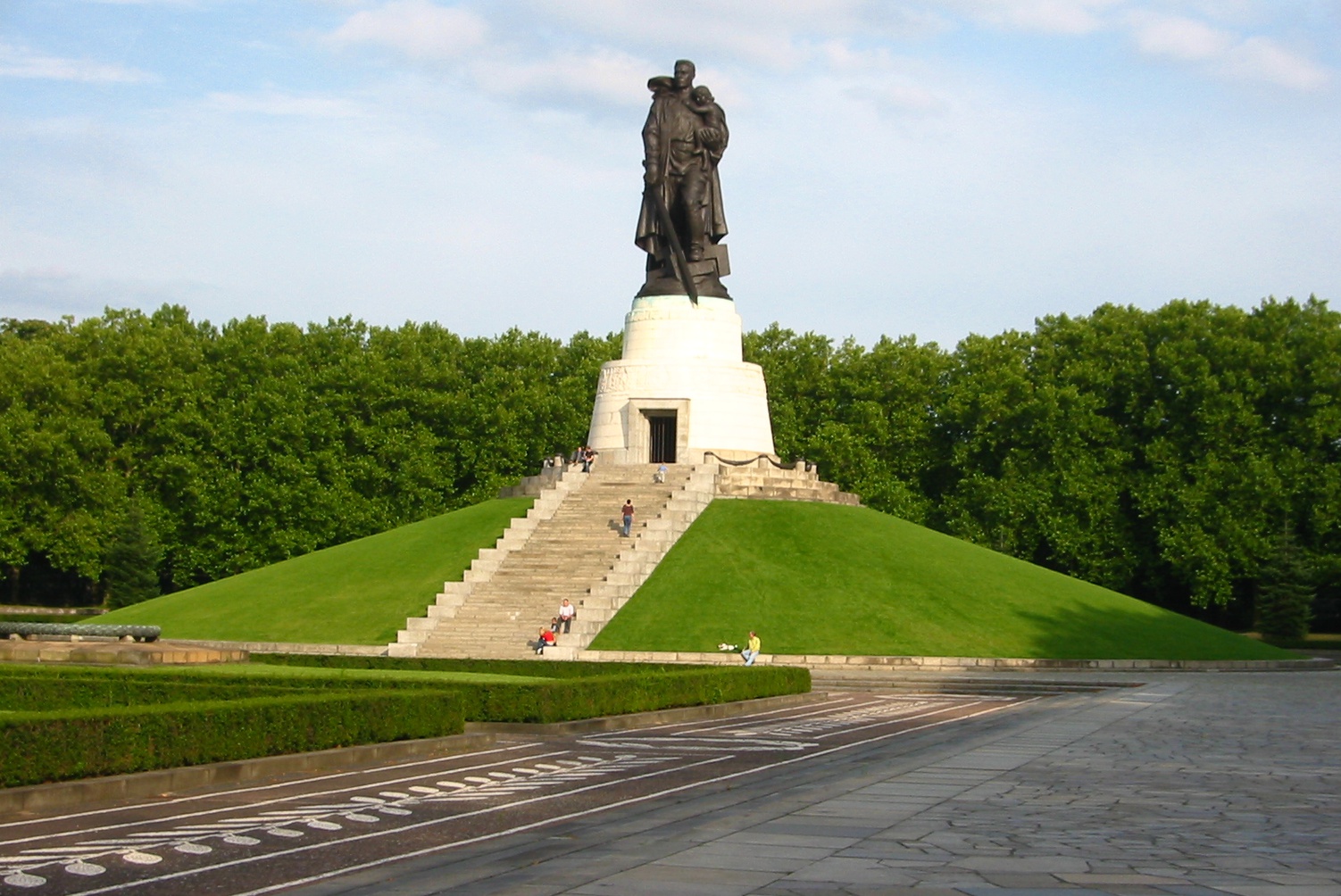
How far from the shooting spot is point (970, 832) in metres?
12.5

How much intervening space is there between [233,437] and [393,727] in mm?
49868

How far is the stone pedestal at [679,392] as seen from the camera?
50.2m

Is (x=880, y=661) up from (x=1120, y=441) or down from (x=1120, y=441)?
down

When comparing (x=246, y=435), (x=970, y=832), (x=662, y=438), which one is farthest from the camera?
(x=246, y=435)

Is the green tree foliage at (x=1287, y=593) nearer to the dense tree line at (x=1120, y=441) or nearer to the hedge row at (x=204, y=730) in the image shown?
the dense tree line at (x=1120, y=441)

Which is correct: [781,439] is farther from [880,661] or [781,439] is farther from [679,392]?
[880,661]

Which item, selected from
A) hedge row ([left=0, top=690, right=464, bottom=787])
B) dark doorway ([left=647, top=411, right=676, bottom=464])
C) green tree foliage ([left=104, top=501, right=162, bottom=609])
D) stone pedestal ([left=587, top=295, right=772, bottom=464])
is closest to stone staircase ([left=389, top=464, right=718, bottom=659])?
stone pedestal ([left=587, top=295, right=772, bottom=464])

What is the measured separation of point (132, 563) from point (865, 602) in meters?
34.0

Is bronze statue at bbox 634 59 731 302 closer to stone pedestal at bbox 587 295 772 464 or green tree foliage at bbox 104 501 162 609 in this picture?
stone pedestal at bbox 587 295 772 464

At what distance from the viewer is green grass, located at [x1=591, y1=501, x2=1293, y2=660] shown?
1511 inches

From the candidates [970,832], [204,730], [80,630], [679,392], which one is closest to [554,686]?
[204,730]

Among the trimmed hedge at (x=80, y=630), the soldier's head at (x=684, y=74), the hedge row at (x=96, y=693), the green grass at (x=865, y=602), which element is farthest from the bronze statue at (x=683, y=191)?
the hedge row at (x=96, y=693)

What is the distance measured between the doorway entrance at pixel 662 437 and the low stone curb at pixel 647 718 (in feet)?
68.5

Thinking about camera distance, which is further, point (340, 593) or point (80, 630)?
point (340, 593)
